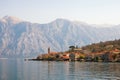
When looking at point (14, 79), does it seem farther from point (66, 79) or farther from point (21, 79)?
point (66, 79)

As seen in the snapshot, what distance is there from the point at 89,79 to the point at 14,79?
929 inches

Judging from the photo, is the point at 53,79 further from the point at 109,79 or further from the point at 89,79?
the point at 109,79

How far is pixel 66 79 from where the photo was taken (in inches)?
3893

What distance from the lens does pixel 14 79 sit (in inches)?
3819

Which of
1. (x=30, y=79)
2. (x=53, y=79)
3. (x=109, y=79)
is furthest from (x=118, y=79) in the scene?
(x=30, y=79)

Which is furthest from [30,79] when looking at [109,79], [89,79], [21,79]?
[109,79]

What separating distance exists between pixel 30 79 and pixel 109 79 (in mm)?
24922

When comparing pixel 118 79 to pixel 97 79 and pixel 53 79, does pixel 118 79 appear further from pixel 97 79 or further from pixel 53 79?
pixel 53 79

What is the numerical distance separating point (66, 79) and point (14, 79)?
16.5 metres

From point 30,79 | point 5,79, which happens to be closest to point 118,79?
point 30,79

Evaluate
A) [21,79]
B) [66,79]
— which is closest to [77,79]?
[66,79]

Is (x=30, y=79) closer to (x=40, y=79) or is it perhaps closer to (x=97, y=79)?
(x=40, y=79)

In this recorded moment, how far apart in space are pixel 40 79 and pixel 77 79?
38.8 ft

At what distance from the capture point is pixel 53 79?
97.1 meters
